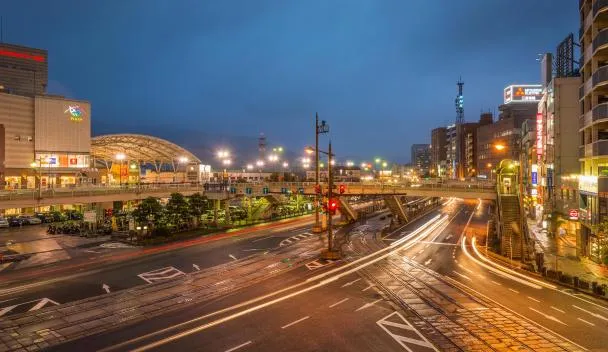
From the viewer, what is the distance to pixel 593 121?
115 ft

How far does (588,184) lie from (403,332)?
2623cm

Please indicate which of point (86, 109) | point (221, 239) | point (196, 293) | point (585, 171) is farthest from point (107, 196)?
point (585, 171)

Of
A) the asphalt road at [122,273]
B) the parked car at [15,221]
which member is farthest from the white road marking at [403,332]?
the parked car at [15,221]

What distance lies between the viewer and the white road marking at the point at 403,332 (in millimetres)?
15219

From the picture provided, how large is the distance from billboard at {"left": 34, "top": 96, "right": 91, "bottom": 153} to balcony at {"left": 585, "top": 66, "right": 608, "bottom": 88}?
70194 mm

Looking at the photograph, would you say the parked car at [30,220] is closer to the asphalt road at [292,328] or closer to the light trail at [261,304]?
the light trail at [261,304]

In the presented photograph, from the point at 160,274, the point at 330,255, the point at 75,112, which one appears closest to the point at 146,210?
the point at 160,274

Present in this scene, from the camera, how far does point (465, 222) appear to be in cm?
6594

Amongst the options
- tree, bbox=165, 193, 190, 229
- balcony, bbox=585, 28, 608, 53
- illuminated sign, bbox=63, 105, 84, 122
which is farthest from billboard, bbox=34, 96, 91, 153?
balcony, bbox=585, 28, 608, 53

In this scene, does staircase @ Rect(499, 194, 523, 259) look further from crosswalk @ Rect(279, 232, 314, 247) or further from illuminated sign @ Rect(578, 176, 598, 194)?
crosswalk @ Rect(279, 232, 314, 247)

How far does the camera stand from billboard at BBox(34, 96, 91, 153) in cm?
6819

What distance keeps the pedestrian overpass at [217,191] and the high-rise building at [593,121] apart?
35.7 feet

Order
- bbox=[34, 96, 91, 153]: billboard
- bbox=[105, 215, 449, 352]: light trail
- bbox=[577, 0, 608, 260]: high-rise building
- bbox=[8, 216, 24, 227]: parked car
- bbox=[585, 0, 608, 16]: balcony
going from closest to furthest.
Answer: bbox=[105, 215, 449, 352]: light trail → bbox=[577, 0, 608, 260]: high-rise building → bbox=[585, 0, 608, 16]: balcony → bbox=[8, 216, 24, 227]: parked car → bbox=[34, 96, 91, 153]: billboard

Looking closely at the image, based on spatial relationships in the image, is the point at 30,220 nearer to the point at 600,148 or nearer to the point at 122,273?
the point at 122,273
